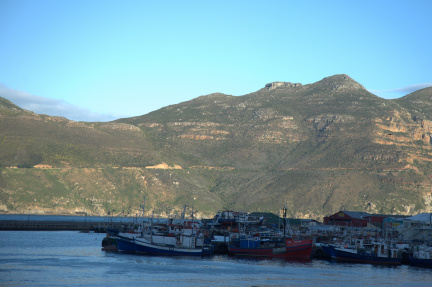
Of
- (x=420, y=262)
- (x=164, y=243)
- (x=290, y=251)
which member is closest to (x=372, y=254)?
(x=420, y=262)

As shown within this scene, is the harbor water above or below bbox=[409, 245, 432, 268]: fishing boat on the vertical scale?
below

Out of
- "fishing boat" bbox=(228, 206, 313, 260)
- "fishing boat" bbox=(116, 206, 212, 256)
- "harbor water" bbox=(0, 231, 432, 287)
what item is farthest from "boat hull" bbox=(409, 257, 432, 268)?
"fishing boat" bbox=(116, 206, 212, 256)

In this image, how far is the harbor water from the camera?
63.1 m

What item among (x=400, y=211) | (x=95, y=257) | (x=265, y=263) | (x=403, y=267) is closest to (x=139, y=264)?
(x=95, y=257)

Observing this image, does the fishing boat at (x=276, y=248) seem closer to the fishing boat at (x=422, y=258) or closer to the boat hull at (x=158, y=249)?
the boat hull at (x=158, y=249)

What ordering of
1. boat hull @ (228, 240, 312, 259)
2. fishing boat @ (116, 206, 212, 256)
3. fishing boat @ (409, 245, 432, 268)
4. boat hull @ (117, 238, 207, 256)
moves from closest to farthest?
1. fishing boat @ (409, 245, 432, 268)
2. boat hull @ (117, 238, 207, 256)
3. fishing boat @ (116, 206, 212, 256)
4. boat hull @ (228, 240, 312, 259)

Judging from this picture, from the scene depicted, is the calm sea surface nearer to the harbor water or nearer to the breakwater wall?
the harbor water

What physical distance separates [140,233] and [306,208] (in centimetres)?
11355

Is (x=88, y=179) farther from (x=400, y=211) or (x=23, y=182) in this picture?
(x=400, y=211)

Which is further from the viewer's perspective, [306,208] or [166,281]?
[306,208]

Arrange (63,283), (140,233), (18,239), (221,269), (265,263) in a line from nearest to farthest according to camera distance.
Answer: (63,283)
(221,269)
(265,263)
(140,233)
(18,239)

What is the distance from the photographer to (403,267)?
8381 centimetres

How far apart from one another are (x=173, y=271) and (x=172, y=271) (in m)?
0.11

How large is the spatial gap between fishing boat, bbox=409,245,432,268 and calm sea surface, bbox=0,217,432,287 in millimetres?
1703
